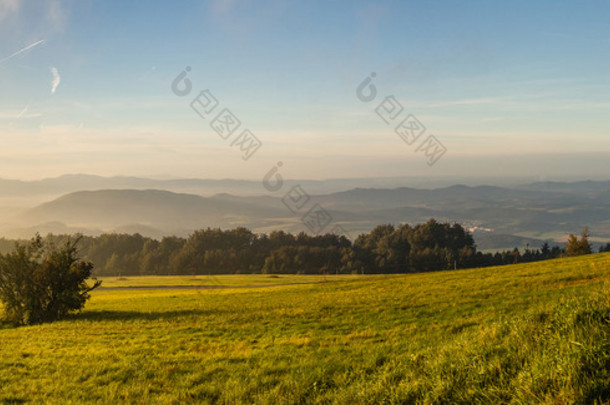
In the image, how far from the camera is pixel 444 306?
2166 cm

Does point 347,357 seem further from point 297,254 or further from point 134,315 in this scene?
point 297,254

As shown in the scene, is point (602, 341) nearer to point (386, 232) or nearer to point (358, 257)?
point (358, 257)

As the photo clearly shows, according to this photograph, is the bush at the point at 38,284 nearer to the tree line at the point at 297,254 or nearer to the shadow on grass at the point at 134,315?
the shadow on grass at the point at 134,315

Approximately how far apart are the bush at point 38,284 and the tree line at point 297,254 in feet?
309

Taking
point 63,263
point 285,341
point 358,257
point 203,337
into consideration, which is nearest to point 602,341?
point 285,341

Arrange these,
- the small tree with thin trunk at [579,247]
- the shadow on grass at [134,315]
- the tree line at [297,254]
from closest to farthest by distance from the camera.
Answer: the shadow on grass at [134,315]
the small tree with thin trunk at [579,247]
the tree line at [297,254]

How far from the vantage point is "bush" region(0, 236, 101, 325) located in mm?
31203

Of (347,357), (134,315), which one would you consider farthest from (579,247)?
(347,357)

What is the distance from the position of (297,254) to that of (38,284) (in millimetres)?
105389

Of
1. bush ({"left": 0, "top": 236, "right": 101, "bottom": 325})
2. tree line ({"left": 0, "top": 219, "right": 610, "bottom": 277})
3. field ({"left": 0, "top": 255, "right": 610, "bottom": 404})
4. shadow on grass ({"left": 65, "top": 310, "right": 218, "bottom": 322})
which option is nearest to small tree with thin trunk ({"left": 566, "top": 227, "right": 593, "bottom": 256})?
tree line ({"left": 0, "top": 219, "right": 610, "bottom": 277})

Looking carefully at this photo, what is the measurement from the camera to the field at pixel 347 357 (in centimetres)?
580

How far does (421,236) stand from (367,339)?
422ft

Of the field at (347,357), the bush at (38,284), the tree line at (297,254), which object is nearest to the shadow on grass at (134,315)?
the bush at (38,284)

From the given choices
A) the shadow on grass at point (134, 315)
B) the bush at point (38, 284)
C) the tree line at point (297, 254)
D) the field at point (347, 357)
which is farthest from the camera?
the tree line at point (297, 254)
